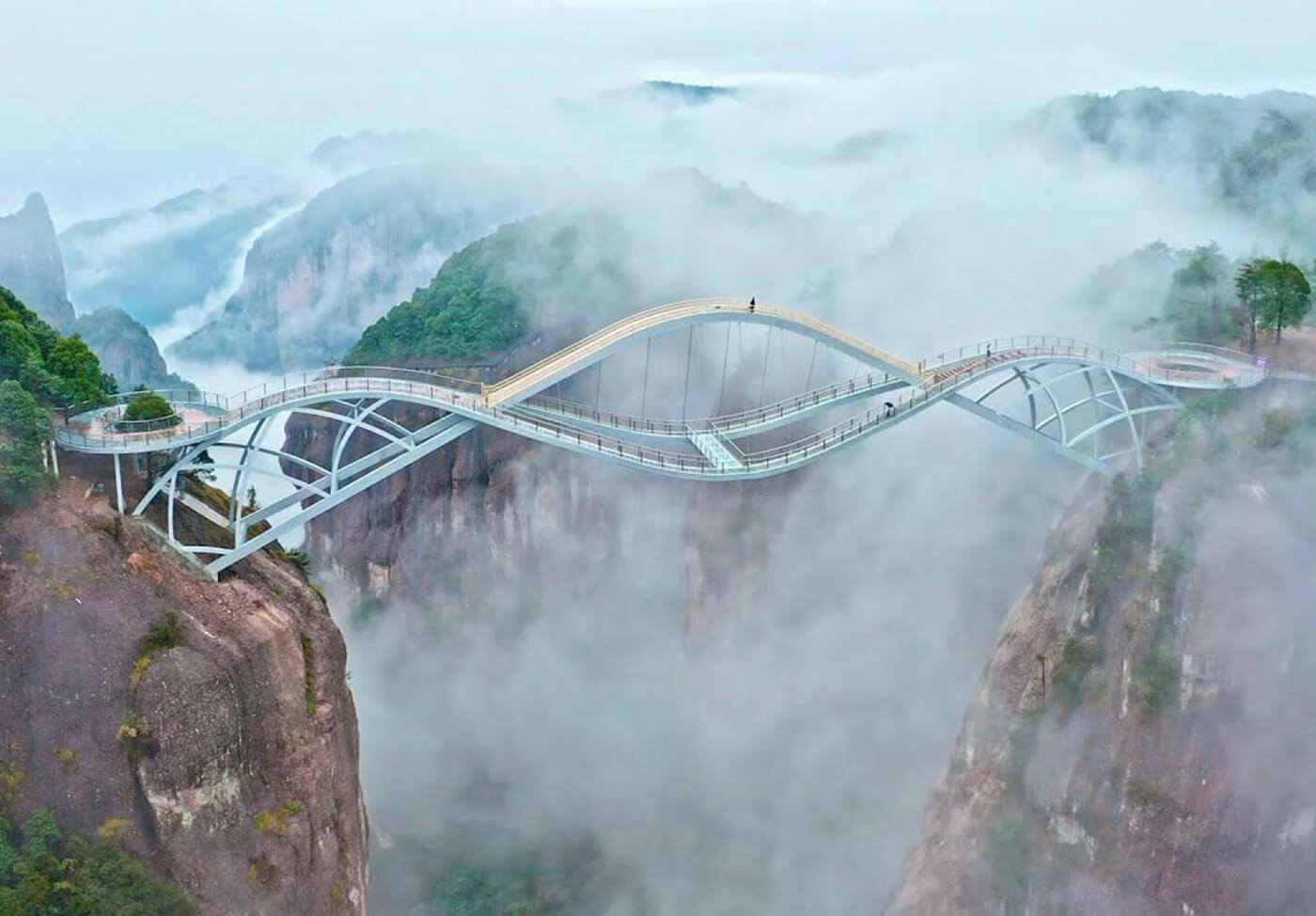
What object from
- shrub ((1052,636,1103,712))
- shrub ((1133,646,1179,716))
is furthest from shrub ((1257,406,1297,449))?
shrub ((1052,636,1103,712))

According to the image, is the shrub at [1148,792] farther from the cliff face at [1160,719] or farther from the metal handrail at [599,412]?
the metal handrail at [599,412]

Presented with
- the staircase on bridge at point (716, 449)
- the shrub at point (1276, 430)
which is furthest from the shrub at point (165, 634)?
the shrub at point (1276, 430)

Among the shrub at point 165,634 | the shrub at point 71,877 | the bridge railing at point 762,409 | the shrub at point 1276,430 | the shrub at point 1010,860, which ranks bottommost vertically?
the shrub at point 1010,860

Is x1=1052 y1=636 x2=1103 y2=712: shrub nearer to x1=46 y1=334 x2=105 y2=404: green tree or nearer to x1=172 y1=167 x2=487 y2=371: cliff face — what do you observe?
x1=46 y1=334 x2=105 y2=404: green tree

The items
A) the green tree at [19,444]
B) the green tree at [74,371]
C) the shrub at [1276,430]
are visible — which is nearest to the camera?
the green tree at [19,444]

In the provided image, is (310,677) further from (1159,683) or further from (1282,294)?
(1282,294)

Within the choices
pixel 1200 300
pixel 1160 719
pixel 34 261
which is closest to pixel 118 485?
pixel 1160 719

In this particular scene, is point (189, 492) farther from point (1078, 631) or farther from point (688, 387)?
point (688, 387)
